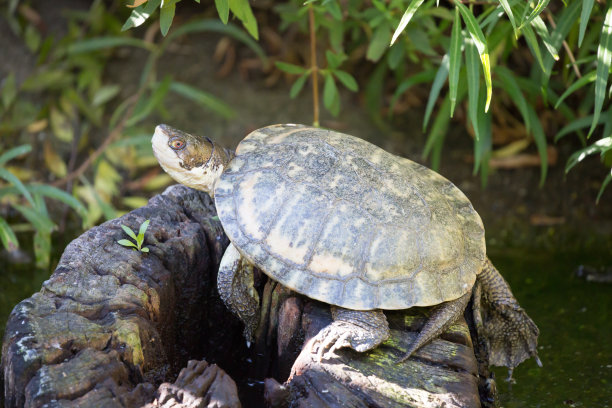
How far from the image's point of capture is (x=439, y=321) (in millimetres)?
1832

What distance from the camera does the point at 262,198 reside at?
6.35ft

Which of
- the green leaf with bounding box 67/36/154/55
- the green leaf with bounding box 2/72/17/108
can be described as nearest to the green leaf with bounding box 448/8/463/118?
the green leaf with bounding box 67/36/154/55

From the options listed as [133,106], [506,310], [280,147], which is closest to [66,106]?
[133,106]

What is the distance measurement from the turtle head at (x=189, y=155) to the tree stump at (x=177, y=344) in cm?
20

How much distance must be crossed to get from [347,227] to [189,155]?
56 cm

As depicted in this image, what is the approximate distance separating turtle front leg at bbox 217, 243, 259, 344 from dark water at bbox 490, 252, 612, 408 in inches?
35.2

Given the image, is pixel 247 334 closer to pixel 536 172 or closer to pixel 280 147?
pixel 280 147

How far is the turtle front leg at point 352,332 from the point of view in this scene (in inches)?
67.6

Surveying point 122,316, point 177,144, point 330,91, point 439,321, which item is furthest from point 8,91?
point 439,321

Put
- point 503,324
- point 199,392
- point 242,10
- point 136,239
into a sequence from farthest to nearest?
point 242,10
point 503,324
point 136,239
point 199,392

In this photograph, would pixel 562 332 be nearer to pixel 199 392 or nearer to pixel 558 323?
pixel 558 323

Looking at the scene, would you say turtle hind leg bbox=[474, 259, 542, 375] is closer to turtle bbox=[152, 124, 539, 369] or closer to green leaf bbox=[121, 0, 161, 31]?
turtle bbox=[152, 124, 539, 369]

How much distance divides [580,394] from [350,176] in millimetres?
1105

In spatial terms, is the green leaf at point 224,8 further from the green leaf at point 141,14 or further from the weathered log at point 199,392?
the weathered log at point 199,392
